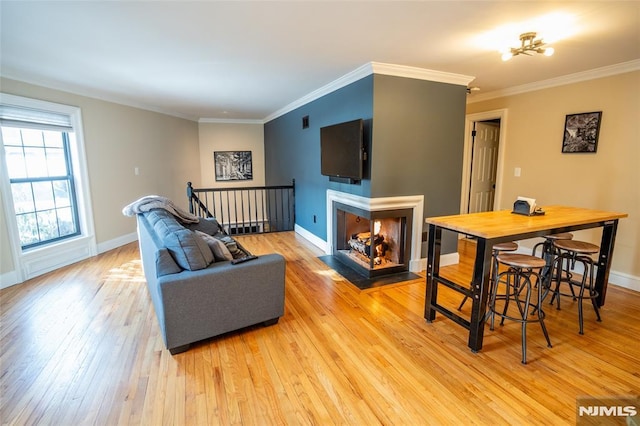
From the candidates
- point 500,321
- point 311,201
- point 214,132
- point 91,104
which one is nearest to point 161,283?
point 500,321

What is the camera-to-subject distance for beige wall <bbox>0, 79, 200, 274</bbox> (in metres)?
4.25

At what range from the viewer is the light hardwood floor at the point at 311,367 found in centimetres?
175

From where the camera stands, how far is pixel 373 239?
3.58m

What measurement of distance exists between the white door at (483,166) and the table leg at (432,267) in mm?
3065

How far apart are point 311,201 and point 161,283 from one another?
11.1 feet

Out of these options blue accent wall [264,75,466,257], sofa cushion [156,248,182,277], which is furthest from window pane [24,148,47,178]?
blue accent wall [264,75,466,257]

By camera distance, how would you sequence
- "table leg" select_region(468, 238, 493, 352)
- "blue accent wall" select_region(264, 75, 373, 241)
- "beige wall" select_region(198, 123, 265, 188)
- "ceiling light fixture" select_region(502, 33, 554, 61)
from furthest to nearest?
"beige wall" select_region(198, 123, 265, 188)
"blue accent wall" select_region(264, 75, 373, 241)
"ceiling light fixture" select_region(502, 33, 554, 61)
"table leg" select_region(468, 238, 493, 352)

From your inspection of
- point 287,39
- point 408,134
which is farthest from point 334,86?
point 287,39

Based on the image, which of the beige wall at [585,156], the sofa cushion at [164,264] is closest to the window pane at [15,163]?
the sofa cushion at [164,264]

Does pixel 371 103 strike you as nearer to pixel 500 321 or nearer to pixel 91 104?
pixel 500 321

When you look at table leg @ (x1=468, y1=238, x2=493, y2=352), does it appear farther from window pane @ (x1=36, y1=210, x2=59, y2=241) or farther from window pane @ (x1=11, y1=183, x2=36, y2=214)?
window pane @ (x1=36, y1=210, x2=59, y2=241)

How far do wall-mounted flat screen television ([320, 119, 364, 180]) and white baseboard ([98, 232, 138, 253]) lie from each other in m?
3.60

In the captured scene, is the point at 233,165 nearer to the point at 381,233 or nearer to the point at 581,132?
the point at 381,233

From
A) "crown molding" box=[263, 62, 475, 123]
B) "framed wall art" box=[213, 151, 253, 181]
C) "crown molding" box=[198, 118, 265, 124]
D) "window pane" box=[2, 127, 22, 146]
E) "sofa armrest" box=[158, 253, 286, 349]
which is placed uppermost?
"crown molding" box=[198, 118, 265, 124]
